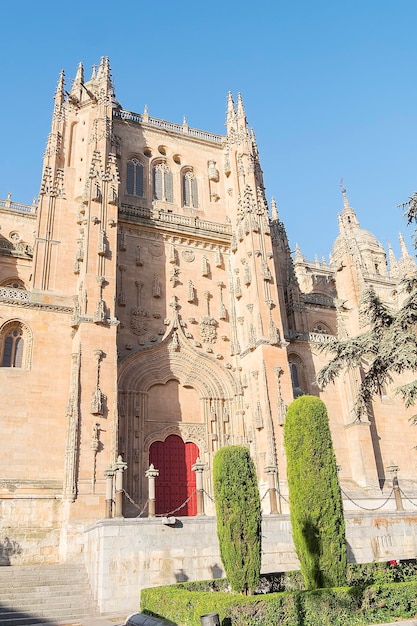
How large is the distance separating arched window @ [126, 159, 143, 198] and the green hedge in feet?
79.3

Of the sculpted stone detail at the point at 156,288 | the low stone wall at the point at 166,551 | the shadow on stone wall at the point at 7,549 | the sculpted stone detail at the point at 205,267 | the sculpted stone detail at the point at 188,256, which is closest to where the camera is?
the low stone wall at the point at 166,551

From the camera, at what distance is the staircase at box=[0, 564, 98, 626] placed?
14.1m

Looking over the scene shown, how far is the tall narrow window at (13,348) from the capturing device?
23.1m

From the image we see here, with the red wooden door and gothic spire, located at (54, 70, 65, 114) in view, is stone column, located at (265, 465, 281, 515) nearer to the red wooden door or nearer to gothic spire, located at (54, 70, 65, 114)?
the red wooden door

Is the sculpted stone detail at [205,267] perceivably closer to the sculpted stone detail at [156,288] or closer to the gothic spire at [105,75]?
the sculpted stone detail at [156,288]

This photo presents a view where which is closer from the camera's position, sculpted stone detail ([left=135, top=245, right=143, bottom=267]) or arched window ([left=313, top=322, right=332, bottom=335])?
sculpted stone detail ([left=135, top=245, right=143, bottom=267])

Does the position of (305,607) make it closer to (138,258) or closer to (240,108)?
(138,258)

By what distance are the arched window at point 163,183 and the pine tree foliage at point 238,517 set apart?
21.2 m

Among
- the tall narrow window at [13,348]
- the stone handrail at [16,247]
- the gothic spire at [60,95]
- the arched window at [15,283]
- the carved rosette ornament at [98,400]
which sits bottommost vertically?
the carved rosette ornament at [98,400]

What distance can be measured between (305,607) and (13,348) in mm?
17311

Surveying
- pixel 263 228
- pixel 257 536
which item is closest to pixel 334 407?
pixel 263 228

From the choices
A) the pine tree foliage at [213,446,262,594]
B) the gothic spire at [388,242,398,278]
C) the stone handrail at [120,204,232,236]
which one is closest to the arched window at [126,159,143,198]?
the stone handrail at [120,204,232,236]

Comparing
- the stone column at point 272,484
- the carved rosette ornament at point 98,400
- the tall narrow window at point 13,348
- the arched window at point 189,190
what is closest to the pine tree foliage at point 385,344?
the stone column at point 272,484

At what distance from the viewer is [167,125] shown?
113 ft
